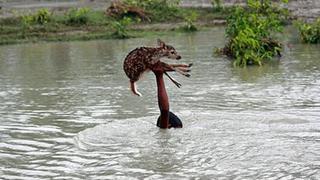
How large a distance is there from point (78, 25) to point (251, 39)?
39.6ft

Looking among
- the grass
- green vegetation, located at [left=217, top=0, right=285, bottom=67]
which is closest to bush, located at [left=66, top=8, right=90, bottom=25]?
the grass

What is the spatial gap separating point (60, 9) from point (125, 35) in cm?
845

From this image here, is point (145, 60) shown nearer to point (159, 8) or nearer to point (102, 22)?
point (102, 22)

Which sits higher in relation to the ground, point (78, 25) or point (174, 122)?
point (174, 122)

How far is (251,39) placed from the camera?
1691 centimetres

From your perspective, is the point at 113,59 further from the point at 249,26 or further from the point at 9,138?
the point at 9,138

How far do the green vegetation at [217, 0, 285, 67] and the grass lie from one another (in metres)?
7.18

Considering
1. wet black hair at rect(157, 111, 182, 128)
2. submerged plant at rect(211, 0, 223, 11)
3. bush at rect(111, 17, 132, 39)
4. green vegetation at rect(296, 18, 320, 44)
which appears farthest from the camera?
submerged plant at rect(211, 0, 223, 11)

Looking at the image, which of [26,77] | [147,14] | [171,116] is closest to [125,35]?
[147,14]

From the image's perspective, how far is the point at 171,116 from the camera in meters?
9.36

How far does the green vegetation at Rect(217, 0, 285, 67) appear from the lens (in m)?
16.7

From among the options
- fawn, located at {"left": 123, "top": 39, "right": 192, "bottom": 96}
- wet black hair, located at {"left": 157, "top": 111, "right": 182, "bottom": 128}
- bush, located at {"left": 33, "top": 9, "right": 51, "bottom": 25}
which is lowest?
bush, located at {"left": 33, "top": 9, "right": 51, "bottom": 25}

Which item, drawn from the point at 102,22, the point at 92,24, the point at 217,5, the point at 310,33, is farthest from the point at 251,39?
the point at 217,5

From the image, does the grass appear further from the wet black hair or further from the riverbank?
the wet black hair
